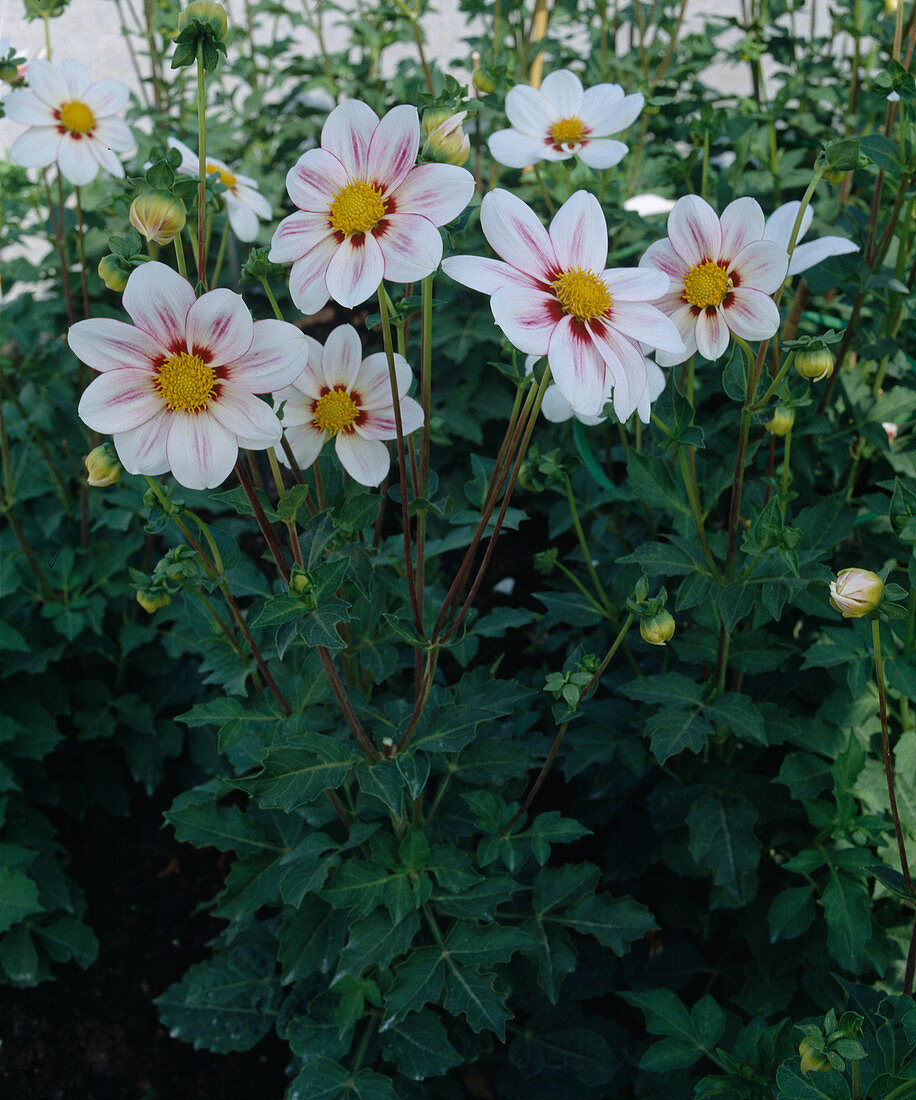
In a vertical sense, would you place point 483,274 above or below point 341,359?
above

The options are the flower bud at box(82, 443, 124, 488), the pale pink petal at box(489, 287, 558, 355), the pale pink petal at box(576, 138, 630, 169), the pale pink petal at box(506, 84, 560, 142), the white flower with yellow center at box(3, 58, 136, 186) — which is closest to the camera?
the pale pink petal at box(489, 287, 558, 355)

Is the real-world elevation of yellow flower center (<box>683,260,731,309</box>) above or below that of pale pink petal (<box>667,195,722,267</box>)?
below

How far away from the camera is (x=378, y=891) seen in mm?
1149

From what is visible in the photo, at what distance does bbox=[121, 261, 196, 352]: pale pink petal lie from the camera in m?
0.80

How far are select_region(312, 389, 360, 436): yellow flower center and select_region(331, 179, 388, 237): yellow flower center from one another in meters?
0.20

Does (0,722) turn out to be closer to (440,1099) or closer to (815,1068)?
(440,1099)

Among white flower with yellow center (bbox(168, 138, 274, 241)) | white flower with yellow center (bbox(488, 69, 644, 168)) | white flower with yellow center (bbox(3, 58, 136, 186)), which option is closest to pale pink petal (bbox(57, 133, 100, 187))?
white flower with yellow center (bbox(3, 58, 136, 186))

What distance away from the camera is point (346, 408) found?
3.44 feet

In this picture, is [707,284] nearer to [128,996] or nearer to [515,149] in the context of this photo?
[515,149]

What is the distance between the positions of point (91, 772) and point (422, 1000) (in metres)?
0.98

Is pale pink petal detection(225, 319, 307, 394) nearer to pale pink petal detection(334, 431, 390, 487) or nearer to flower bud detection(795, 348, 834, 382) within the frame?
pale pink petal detection(334, 431, 390, 487)

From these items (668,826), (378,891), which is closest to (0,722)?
(378,891)

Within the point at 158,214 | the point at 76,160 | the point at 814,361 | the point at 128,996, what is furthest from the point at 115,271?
the point at 128,996

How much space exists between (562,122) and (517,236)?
65 cm
